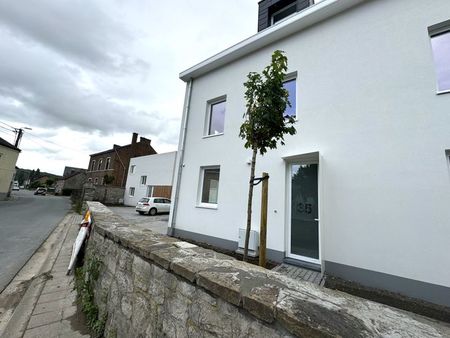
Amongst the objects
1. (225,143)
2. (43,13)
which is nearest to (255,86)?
(225,143)

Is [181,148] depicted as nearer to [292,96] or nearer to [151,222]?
[292,96]

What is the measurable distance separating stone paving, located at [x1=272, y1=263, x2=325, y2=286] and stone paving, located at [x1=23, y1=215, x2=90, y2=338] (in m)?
3.30

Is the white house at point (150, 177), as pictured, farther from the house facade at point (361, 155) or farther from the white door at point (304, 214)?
the white door at point (304, 214)

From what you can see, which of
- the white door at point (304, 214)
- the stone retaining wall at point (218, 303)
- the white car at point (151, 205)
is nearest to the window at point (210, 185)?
the white door at point (304, 214)

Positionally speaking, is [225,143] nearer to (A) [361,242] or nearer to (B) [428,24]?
(A) [361,242]

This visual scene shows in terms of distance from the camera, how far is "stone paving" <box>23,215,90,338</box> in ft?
7.34

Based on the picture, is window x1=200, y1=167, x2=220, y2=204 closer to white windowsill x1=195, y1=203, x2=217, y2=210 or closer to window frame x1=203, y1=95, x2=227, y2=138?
white windowsill x1=195, y1=203, x2=217, y2=210

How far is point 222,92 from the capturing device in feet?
24.3

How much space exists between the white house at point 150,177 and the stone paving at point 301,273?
1400cm

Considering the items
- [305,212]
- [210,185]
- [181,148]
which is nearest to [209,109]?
[181,148]

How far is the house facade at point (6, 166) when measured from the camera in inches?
797

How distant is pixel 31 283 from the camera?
349cm

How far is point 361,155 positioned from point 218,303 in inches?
176

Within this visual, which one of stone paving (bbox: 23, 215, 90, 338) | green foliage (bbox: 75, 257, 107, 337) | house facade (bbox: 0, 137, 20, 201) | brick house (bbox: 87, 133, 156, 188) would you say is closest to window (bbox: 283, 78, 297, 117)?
green foliage (bbox: 75, 257, 107, 337)
